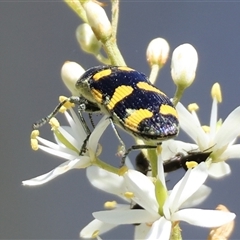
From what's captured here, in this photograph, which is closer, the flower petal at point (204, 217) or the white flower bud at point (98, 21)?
the flower petal at point (204, 217)

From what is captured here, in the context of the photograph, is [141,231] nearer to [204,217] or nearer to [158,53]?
[204,217]

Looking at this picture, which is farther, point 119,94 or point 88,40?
point 88,40

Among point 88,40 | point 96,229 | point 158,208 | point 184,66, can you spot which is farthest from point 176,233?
point 88,40

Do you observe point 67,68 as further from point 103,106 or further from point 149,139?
point 149,139

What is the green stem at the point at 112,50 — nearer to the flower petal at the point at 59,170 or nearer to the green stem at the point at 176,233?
the flower petal at the point at 59,170

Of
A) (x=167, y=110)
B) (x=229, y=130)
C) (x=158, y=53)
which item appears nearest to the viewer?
(x=167, y=110)

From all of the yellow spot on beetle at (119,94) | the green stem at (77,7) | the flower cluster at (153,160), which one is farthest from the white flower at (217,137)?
the green stem at (77,7)

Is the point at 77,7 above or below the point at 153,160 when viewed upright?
above
